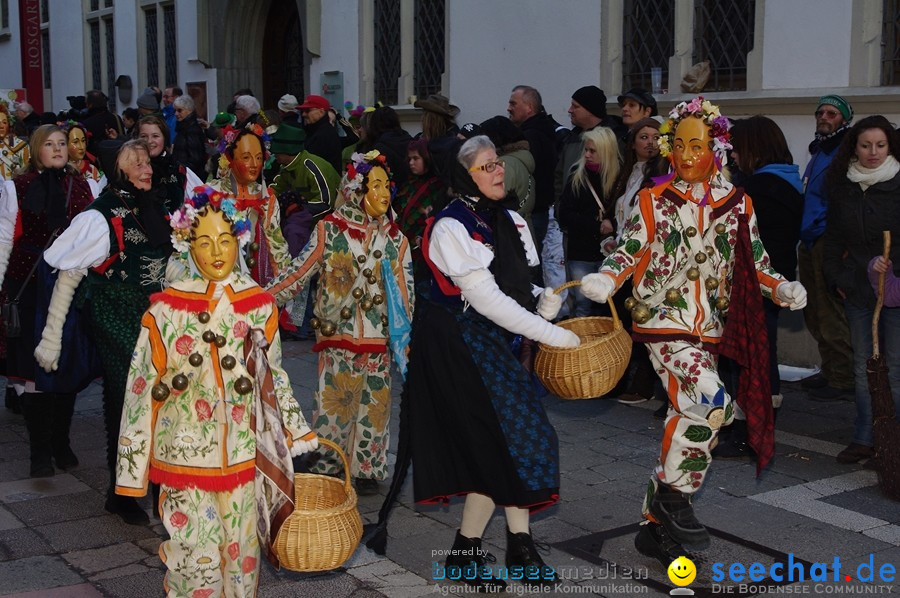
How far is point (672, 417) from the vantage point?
539 centimetres

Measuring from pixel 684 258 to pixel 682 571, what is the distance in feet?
4.61

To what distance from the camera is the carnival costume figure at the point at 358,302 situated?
257 inches

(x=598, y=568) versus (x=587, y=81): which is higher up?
(x=587, y=81)

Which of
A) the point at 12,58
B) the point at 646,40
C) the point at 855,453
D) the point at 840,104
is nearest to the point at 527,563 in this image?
the point at 855,453

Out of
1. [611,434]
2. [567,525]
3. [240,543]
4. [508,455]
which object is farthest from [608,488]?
[240,543]

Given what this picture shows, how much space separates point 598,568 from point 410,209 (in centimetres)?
387

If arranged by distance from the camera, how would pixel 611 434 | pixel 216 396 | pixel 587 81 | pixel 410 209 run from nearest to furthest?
1. pixel 216 396
2. pixel 611 434
3. pixel 410 209
4. pixel 587 81

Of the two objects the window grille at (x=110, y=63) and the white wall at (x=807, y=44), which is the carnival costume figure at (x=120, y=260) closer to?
the white wall at (x=807, y=44)

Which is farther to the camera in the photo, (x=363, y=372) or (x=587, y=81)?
(x=587, y=81)

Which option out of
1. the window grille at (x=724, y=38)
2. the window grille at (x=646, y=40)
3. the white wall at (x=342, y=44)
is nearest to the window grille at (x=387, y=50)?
the white wall at (x=342, y=44)

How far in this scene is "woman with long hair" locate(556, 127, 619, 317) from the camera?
8.55 m

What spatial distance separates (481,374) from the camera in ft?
16.4

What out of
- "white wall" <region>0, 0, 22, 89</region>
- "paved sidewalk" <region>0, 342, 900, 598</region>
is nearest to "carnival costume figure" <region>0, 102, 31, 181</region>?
→ "paved sidewalk" <region>0, 342, 900, 598</region>

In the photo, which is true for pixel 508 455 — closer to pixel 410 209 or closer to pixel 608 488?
pixel 608 488
